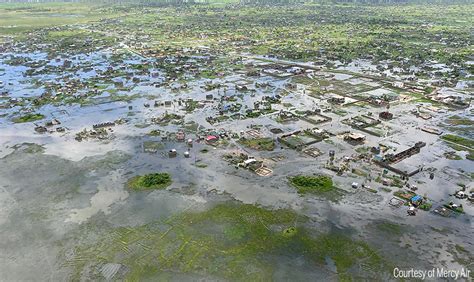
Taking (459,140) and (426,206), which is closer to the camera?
(426,206)

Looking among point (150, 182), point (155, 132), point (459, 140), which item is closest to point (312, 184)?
point (150, 182)

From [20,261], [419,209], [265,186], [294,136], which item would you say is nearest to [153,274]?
[20,261]

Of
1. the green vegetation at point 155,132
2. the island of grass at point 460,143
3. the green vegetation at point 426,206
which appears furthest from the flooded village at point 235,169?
the green vegetation at point 155,132

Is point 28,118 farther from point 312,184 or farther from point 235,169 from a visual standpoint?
point 312,184

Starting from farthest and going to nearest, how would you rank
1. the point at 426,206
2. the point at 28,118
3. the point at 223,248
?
the point at 28,118
the point at 426,206
the point at 223,248

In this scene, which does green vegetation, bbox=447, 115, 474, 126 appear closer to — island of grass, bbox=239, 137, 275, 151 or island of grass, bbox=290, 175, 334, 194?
island of grass, bbox=290, 175, 334, 194

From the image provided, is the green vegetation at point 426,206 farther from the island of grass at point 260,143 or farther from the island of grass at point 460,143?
the island of grass at point 260,143

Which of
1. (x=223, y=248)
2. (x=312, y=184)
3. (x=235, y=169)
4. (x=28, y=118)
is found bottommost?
(x=223, y=248)
